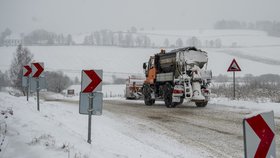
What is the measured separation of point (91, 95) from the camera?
6.91 meters

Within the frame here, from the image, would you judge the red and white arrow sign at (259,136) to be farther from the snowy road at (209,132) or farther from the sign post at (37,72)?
the sign post at (37,72)

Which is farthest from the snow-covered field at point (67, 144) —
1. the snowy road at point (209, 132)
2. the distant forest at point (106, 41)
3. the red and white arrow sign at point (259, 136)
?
the distant forest at point (106, 41)

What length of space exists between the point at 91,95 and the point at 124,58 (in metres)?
86.9

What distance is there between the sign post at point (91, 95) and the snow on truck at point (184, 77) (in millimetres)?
9523

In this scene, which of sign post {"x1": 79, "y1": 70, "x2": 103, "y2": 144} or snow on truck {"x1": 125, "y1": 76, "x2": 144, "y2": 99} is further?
snow on truck {"x1": 125, "y1": 76, "x2": 144, "y2": 99}

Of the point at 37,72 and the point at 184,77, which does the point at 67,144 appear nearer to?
the point at 37,72

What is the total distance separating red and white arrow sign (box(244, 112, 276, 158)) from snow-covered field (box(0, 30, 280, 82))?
229 feet

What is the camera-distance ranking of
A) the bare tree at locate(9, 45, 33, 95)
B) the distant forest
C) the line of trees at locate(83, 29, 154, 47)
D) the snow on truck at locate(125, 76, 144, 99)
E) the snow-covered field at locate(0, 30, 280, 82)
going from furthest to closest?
the line of trees at locate(83, 29, 154, 47) < the distant forest < the snow-covered field at locate(0, 30, 280, 82) < the bare tree at locate(9, 45, 33, 95) < the snow on truck at locate(125, 76, 144, 99)

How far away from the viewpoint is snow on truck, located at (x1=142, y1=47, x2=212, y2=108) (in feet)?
52.6

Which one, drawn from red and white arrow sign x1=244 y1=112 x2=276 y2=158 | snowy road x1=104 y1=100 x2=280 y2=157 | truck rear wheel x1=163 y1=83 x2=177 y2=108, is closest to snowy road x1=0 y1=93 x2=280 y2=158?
snowy road x1=104 y1=100 x2=280 y2=157

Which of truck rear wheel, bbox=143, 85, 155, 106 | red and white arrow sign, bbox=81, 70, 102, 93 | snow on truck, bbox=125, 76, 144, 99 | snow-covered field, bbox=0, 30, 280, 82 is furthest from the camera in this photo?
snow-covered field, bbox=0, 30, 280, 82

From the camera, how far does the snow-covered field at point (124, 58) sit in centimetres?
7919

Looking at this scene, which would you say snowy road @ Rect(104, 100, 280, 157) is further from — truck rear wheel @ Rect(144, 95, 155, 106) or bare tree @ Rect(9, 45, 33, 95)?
bare tree @ Rect(9, 45, 33, 95)

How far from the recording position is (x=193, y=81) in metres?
16.1
